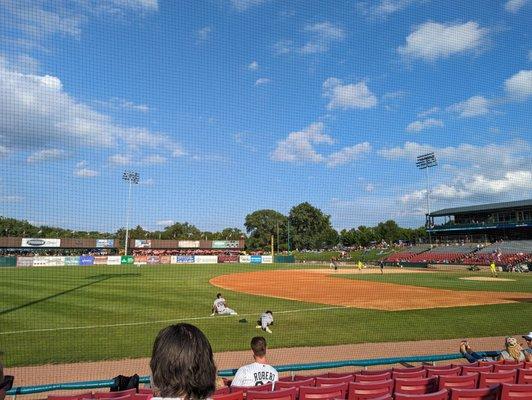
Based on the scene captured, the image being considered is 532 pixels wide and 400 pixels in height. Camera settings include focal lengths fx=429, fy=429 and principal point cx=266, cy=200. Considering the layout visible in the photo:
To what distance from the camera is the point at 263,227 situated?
134 meters

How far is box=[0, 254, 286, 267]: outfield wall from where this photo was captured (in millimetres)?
52250

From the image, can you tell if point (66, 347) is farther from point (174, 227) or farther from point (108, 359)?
point (174, 227)

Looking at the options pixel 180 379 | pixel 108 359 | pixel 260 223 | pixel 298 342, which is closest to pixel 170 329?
pixel 180 379

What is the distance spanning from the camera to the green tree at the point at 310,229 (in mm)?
106688

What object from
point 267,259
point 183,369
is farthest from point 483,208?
point 183,369

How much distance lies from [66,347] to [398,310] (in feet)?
43.5

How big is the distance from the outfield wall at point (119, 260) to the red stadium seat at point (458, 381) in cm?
5496

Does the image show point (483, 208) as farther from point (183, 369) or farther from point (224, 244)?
point (183, 369)

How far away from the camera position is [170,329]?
2.05 meters

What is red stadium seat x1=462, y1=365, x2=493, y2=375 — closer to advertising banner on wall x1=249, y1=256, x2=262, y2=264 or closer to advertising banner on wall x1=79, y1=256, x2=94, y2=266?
advertising banner on wall x1=79, y1=256, x2=94, y2=266

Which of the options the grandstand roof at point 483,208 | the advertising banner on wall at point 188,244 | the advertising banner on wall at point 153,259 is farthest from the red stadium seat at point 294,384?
the advertising banner on wall at point 188,244

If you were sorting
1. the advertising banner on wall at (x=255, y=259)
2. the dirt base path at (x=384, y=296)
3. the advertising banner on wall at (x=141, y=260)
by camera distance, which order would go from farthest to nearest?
the advertising banner on wall at (x=255, y=259) → the advertising banner on wall at (x=141, y=260) → the dirt base path at (x=384, y=296)

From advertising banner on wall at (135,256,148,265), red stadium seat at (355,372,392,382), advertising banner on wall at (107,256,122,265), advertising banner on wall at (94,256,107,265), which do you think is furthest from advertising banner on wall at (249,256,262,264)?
red stadium seat at (355,372,392,382)

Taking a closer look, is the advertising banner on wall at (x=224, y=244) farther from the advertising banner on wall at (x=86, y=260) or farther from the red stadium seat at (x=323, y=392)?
the red stadium seat at (x=323, y=392)
